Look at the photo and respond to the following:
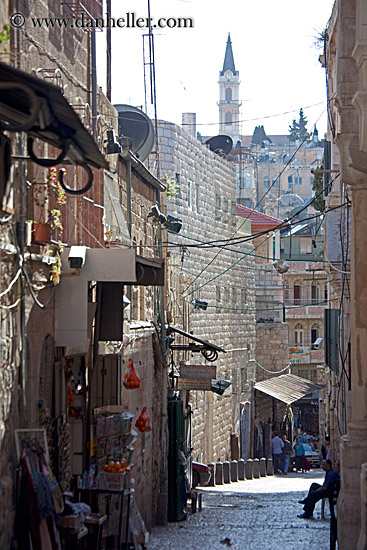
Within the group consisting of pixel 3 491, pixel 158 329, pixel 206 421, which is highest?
pixel 158 329

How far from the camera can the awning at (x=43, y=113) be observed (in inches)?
201

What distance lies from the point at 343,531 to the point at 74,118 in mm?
7750

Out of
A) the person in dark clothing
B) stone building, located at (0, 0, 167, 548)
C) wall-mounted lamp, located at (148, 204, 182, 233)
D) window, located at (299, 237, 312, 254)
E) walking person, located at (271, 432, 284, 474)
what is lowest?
walking person, located at (271, 432, 284, 474)

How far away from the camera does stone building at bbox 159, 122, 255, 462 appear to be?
24.6 meters

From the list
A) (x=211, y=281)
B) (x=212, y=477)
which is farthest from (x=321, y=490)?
Result: (x=211, y=281)

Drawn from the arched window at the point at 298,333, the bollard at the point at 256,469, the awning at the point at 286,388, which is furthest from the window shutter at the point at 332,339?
the arched window at the point at 298,333

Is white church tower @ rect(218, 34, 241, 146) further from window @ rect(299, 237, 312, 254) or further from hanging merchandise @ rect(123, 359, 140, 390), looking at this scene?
A: hanging merchandise @ rect(123, 359, 140, 390)

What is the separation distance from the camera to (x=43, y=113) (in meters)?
5.34

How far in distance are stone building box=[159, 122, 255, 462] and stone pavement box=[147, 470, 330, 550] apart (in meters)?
4.11

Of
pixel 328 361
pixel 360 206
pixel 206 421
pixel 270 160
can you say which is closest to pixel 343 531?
pixel 360 206

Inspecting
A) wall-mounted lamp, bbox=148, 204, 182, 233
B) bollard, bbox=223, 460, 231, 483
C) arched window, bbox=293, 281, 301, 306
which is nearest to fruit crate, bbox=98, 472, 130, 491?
wall-mounted lamp, bbox=148, 204, 182, 233

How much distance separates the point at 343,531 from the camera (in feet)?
37.1

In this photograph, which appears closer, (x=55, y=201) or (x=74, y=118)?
(x=74, y=118)

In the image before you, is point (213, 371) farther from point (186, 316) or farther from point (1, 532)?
point (1, 532)
